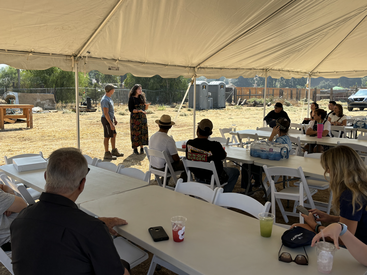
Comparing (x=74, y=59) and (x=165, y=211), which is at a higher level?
(x=74, y=59)

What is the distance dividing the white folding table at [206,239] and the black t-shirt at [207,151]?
4.08ft

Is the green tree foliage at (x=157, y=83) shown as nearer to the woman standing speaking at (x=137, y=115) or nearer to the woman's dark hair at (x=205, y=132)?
the woman standing speaking at (x=137, y=115)

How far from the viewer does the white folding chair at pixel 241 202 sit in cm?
221

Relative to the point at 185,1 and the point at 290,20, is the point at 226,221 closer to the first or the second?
the point at 185,1

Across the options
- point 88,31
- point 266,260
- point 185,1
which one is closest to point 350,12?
point 185,1

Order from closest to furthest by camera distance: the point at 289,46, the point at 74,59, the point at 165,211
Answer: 1. the point at 165,211
2. the point at 74,59
3. the point at 289,46

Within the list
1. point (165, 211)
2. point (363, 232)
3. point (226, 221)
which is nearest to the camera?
point (363, 232)

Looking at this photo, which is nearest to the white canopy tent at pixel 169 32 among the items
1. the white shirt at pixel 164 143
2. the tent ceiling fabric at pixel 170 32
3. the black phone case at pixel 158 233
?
the tent ceiling fabric at pixel 170 32

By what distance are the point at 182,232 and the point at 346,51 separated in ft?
24.8

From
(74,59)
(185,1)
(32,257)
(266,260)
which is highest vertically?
(185,1)

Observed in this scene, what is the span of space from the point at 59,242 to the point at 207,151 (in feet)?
8.60

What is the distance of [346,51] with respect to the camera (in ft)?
24.5

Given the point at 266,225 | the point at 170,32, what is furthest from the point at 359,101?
the point at 266,225

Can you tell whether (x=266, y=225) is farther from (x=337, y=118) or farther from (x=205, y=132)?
(x=337, y=118)
